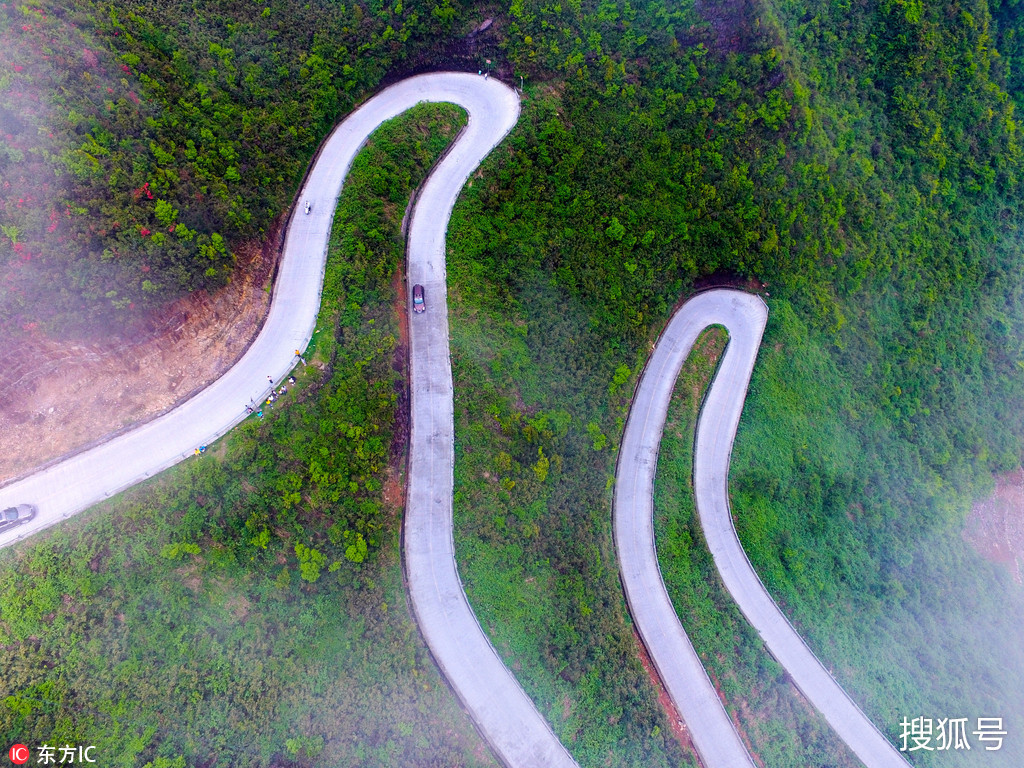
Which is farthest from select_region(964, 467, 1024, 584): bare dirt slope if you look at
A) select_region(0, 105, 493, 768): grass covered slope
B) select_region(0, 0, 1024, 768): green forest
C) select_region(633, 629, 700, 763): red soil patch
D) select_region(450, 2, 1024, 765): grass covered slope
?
select_region(0, 105, 493, 768): grass covered slope

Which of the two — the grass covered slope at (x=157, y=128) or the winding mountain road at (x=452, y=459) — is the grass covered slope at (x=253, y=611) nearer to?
the winding mountain road at (x=452, y=459)

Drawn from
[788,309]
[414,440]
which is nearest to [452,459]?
[414,440]

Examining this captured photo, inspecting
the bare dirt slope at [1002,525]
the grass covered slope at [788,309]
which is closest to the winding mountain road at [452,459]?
the grass covered slope at [788,309]

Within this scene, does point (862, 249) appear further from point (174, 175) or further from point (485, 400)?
point (174, 175)

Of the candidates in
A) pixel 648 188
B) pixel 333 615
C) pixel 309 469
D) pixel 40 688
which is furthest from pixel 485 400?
pixel 40 688

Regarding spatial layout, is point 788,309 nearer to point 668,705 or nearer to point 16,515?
point 668,705

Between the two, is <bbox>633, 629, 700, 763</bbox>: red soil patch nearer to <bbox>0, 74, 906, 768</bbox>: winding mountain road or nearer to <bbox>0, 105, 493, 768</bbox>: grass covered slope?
<bbox>0, 74, 906, 768</bbox>: winding mountain road

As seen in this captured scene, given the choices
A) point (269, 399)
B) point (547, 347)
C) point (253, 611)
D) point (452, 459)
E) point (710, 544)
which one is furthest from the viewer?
point (710, 544)
